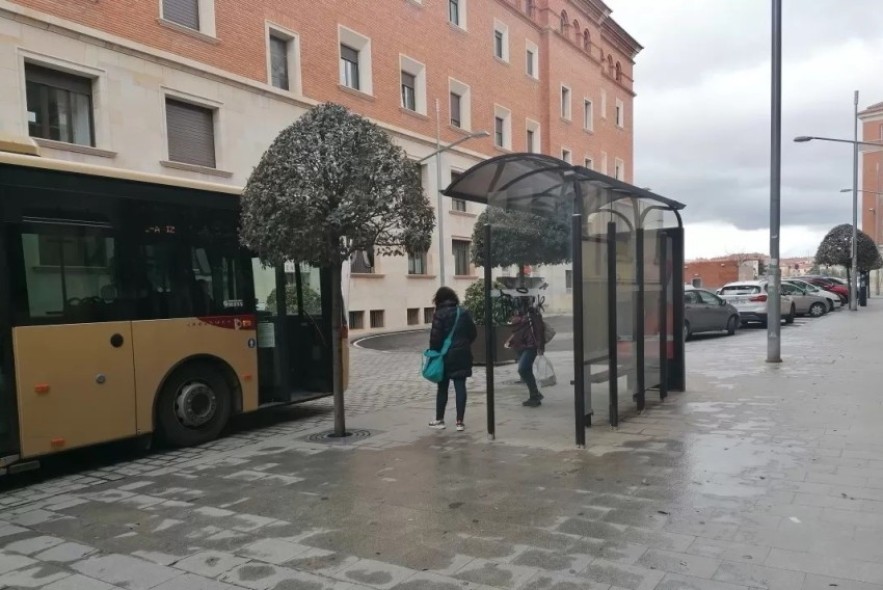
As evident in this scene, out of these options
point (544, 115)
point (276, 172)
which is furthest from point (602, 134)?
point (276, 172)

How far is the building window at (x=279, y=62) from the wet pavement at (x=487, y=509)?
16.2 metres

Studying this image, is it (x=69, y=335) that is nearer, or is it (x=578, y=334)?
(x=69, y=335)

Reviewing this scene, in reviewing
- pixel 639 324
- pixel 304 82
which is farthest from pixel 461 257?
pixel 639 324

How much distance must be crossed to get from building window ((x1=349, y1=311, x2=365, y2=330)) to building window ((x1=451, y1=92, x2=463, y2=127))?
422 inches

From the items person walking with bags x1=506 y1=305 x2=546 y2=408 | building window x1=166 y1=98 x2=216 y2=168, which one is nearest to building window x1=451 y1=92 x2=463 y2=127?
building window x1=166 y1=98 x2=216 y2=168

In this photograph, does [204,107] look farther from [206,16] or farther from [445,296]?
[445,296]

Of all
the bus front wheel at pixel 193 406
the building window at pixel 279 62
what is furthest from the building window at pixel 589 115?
the bus front wheel at pixel 193 406

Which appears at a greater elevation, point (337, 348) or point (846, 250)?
point (846, 250)

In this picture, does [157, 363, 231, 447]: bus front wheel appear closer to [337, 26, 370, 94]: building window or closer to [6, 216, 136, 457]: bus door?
[6, 216, 136, 457]: bus door

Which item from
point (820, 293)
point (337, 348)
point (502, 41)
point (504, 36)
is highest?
point (504, 36)

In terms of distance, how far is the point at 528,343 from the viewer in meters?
9.15

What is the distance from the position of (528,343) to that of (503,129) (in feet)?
89.4

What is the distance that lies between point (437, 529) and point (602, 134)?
142ft

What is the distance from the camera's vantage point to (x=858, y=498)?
15.9ft
